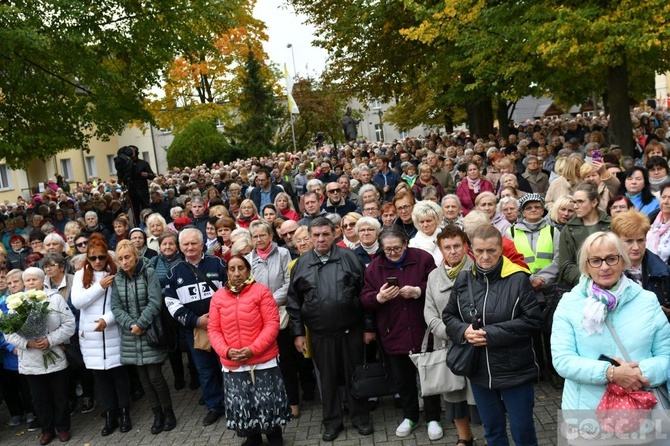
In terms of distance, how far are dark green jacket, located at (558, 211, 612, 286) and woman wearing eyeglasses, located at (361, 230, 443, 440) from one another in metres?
1.17

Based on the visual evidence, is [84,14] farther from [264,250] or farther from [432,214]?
[432,214]

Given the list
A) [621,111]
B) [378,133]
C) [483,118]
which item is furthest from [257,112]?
[621,111]

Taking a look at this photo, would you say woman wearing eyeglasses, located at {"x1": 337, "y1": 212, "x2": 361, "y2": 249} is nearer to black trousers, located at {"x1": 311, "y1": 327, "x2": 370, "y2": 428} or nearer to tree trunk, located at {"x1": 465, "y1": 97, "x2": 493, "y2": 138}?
black trousers, located at {"x1": 311, "y1": 327, "x2": 370, "y2": 428}

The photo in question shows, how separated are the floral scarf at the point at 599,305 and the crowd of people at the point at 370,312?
0.03 feet

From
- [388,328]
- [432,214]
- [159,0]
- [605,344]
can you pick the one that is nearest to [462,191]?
[432,214]

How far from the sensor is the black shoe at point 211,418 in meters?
6.81

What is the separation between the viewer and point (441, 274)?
17.5 ft

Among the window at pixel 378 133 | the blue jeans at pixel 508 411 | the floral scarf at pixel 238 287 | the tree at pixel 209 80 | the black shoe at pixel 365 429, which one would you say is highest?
the tree at pixel 209 80

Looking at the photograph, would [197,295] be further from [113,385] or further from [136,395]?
[136,395]

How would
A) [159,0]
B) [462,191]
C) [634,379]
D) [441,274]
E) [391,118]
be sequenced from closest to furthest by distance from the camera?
[634,379]
[441,274]
[462,191]
[159,0]
[391,118]

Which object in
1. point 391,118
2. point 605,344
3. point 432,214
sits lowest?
point 605,344

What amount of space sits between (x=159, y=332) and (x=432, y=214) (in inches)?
117

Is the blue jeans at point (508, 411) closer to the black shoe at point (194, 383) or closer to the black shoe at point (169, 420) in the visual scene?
the black shoe at point (169, 420)

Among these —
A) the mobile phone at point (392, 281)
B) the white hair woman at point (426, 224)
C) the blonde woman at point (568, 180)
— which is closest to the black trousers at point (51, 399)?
the mobile phone at point (392, 281)
